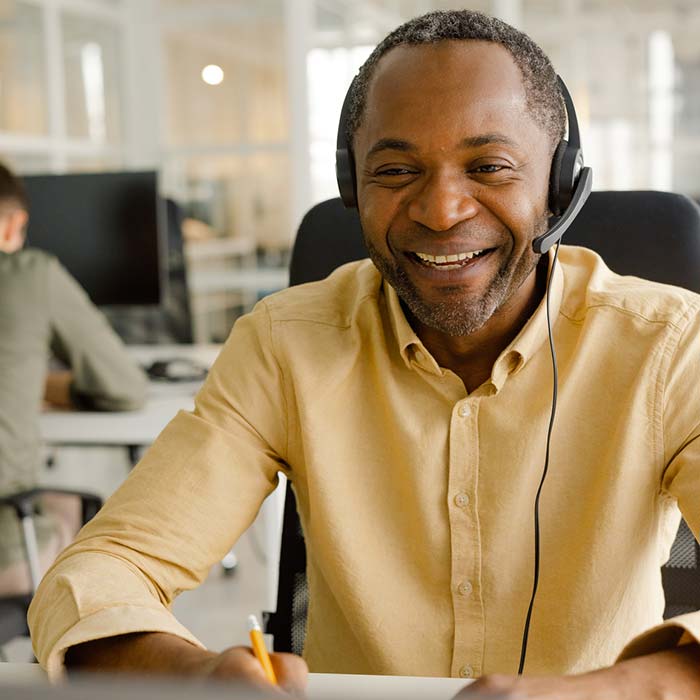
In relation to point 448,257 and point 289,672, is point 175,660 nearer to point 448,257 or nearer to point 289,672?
point 289,672

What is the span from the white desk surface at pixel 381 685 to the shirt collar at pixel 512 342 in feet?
1.22

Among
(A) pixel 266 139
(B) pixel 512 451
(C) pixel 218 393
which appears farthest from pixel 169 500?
(A) pixel 266 139

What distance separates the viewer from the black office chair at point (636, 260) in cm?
114

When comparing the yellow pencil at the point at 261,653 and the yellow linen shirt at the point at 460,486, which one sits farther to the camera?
the yellow linen shirt at the point at 460,486

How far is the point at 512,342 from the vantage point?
1022 mm

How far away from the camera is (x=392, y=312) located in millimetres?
1090

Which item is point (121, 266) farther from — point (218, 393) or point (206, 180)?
point (206, 180)

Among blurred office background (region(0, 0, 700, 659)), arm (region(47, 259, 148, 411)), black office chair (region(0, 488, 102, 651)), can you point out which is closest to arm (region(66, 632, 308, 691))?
black office chair (region(0, 488, 102, 651))

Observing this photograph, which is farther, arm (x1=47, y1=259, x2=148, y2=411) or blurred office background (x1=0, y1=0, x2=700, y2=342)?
blurred office background (x1=0, y1=0, x2=700, y2=342)

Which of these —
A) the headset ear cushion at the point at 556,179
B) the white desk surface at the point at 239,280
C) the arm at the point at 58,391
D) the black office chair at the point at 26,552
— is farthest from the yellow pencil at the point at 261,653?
the white desk surface at the point at 239,280

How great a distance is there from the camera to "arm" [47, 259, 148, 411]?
214cm

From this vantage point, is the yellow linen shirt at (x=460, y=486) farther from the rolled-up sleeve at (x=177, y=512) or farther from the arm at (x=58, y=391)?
the arm at (x=58, y=391)

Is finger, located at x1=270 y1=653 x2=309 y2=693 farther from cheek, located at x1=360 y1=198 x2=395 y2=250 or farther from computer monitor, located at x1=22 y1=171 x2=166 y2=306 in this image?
computer monitor, located at x1=22 y1=171 x2=166 y2=306

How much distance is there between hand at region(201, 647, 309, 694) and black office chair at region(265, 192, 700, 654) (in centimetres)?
50
